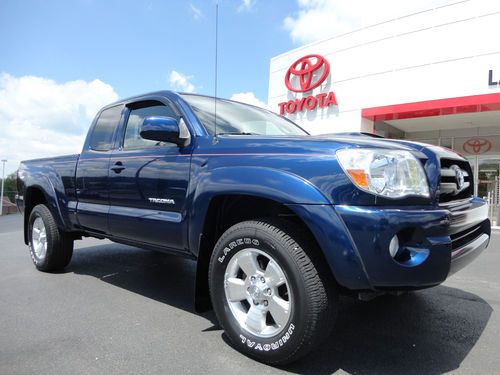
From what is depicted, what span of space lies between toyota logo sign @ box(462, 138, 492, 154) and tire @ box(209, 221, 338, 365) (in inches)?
596

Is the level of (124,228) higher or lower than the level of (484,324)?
higher

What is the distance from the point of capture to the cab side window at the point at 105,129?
13.3 feet

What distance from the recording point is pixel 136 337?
2.85m

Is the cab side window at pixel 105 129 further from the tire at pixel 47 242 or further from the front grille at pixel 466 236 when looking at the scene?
the front grille at pixel 466 236

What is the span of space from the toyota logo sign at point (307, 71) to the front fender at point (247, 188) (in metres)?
13.5

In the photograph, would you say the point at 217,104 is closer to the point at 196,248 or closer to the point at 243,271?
the point at 196,248

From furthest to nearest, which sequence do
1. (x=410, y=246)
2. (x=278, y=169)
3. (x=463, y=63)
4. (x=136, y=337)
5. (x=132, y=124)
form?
(x=463, y=63) → (x=132, y=124) → (x=136, y=337) → (x=278, y=169) → (x=410, y=246)

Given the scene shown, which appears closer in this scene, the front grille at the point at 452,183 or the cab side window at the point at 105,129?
the front grille at the point at 452,183

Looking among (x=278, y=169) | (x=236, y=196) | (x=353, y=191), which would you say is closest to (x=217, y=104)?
(x=236, y=196)

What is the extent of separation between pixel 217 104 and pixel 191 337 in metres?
1.99

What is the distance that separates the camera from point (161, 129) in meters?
2.91

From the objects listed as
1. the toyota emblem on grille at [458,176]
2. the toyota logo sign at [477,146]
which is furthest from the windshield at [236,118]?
the toyota logo sign at [477,146]

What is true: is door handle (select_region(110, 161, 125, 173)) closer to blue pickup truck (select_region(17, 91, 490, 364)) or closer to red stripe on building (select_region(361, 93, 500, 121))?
blue pickup truck (select_region(17, 91, 490, 364))

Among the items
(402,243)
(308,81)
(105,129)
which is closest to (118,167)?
(105,129)
